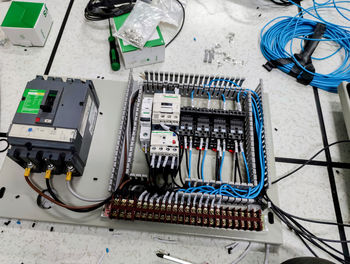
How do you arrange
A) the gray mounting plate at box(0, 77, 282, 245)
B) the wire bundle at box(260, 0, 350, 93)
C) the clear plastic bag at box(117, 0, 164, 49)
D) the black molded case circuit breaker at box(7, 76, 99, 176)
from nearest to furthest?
the black molded case circuit breaker at box(7, 76, 99, 176) → the gray mounting plate at box(0, 77, 282, 245) → the clear plastic bag at box(117, 0, 164, 49) → the wire bundle at box(260, 0, 350, 93)

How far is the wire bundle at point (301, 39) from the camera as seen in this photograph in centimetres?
164

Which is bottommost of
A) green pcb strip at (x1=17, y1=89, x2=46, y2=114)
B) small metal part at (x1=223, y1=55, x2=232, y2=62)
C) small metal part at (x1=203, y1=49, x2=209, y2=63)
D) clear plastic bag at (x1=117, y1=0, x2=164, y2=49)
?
green pcb strip at (x1=17, y1=89, x2=46, y2=114)

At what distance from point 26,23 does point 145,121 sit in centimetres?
113

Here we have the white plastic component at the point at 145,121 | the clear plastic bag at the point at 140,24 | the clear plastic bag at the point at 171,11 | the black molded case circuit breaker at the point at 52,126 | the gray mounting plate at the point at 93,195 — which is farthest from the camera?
the clear plastic bag at the point at 171,11

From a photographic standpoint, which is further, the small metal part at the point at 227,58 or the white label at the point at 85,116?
the small metal part at the point at 227,58

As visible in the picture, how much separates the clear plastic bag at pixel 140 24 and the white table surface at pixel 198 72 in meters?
0.17

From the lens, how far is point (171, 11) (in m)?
1.82

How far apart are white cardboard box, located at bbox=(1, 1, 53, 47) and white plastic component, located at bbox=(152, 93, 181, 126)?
1.09m

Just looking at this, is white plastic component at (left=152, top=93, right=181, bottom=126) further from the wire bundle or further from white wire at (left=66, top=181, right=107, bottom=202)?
the wire bundle

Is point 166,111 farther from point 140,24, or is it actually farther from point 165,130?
point 140,24

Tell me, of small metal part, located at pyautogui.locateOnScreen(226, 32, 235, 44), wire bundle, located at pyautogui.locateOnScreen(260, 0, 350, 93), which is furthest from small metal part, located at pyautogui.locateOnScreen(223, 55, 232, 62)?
wire bundle, located at pyautogui.locateOnScreen(260, 0, 350, 93)

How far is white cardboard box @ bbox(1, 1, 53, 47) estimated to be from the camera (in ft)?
5.04

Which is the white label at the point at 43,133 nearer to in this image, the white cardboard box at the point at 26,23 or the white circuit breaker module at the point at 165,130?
the white circuit breaker module at the point at 165,130

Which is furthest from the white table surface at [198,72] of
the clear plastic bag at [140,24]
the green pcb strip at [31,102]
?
the green pcb strip at [31,102]
